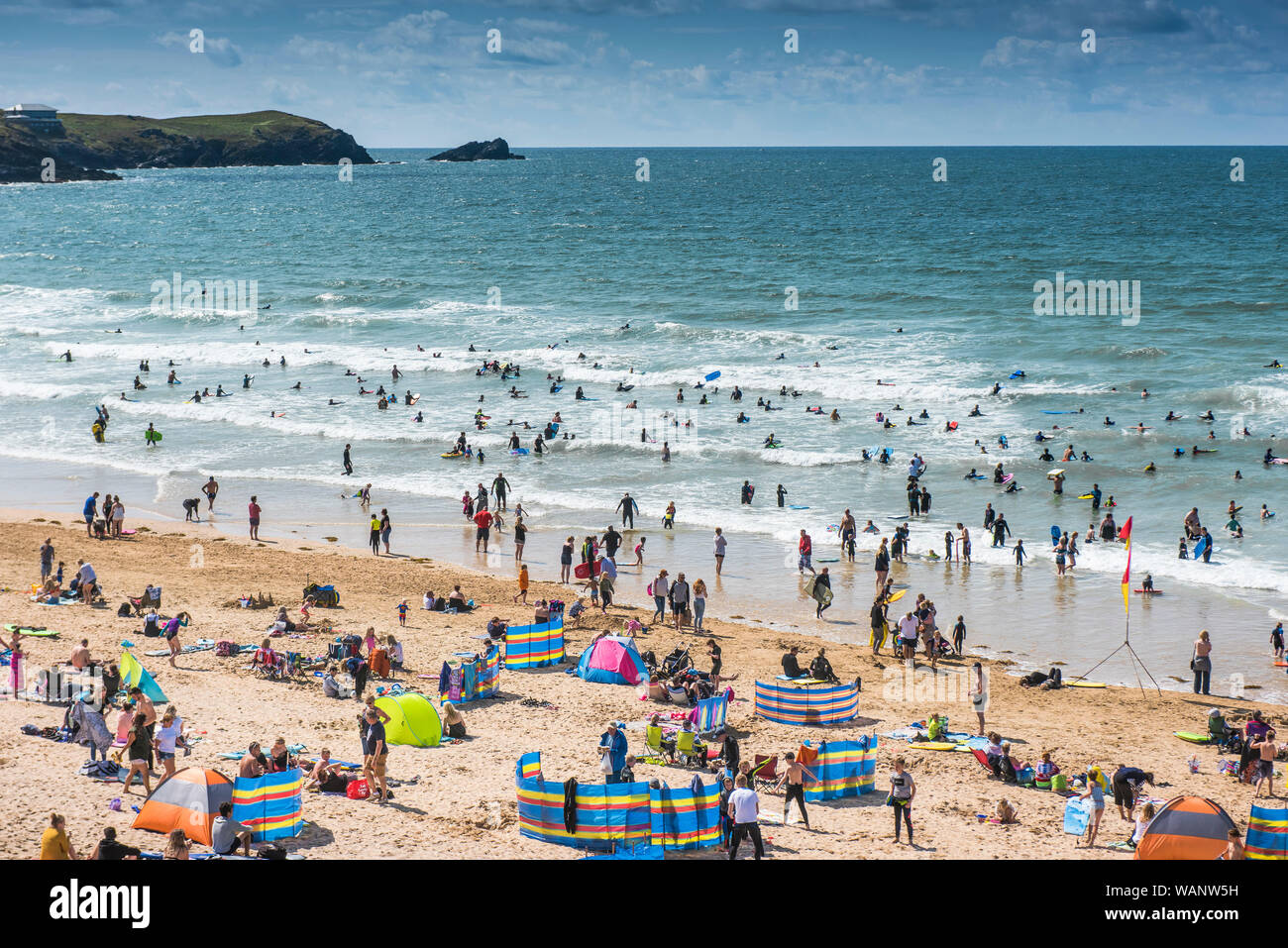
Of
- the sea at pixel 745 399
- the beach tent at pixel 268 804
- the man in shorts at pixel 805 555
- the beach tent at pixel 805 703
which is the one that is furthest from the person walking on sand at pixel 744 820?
the man in shorts at pixel 805 555

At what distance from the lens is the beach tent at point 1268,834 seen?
1315 centimetres

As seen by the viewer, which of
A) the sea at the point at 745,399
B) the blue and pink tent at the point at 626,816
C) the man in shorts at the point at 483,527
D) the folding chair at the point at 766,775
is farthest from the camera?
the man in shorts at the point at 483,527

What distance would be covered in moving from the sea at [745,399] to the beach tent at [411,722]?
28.7 ft

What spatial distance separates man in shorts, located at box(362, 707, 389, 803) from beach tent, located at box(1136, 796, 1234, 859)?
9.06 metres

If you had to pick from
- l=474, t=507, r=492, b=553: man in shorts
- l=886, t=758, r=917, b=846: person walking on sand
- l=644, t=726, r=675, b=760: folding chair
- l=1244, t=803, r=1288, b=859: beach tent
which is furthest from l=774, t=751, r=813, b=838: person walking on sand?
l=474, t=507, r=492, b=553: man in shorts

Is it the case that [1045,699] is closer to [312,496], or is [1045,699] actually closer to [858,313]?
[312,496]

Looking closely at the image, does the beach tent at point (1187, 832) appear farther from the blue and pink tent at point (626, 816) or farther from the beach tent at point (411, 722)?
the beach tent at point (411, 722)

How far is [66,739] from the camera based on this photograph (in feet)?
51.2

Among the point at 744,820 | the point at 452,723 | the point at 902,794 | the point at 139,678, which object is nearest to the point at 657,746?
the point at 452,723

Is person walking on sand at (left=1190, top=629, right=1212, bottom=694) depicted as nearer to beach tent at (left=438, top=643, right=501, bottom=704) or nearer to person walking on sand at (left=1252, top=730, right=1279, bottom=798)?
person walking on sand at (left=1252, top=730, right=1279, bottom=798)

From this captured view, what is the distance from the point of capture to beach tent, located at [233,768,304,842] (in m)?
13.0

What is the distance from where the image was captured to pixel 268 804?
13078mm
